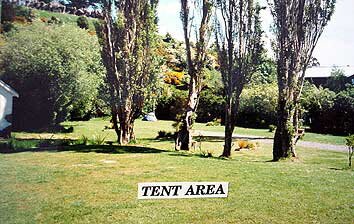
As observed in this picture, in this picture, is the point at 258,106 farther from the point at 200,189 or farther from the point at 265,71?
the point at 200,189

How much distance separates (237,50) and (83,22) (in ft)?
4.33

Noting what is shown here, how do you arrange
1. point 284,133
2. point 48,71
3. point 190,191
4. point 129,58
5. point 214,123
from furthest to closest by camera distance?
point 284,133 < point 214,123 < point 190,191 < point 129,58 < point 48,71

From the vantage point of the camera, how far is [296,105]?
3.67m

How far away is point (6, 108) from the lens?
262 cm

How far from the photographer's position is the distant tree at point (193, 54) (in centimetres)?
321

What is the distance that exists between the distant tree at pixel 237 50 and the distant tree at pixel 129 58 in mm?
647

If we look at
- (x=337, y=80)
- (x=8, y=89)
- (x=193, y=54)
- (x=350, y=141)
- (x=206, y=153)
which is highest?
(x=193, y=54)

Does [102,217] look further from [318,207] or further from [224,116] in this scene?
[318,207]

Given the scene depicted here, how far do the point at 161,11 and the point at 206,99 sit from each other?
2.57 ft

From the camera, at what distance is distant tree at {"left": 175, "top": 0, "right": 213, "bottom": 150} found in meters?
3.21

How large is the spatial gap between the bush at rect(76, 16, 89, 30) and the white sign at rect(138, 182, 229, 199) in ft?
4.00

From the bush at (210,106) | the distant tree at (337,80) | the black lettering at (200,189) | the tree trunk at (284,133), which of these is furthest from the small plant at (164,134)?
the distant tree at (337,80)

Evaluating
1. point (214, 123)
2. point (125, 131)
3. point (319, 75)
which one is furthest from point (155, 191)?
point (319, 75)

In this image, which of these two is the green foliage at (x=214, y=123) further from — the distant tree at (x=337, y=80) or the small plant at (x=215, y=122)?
the distant tree at (x=337, y=80)
